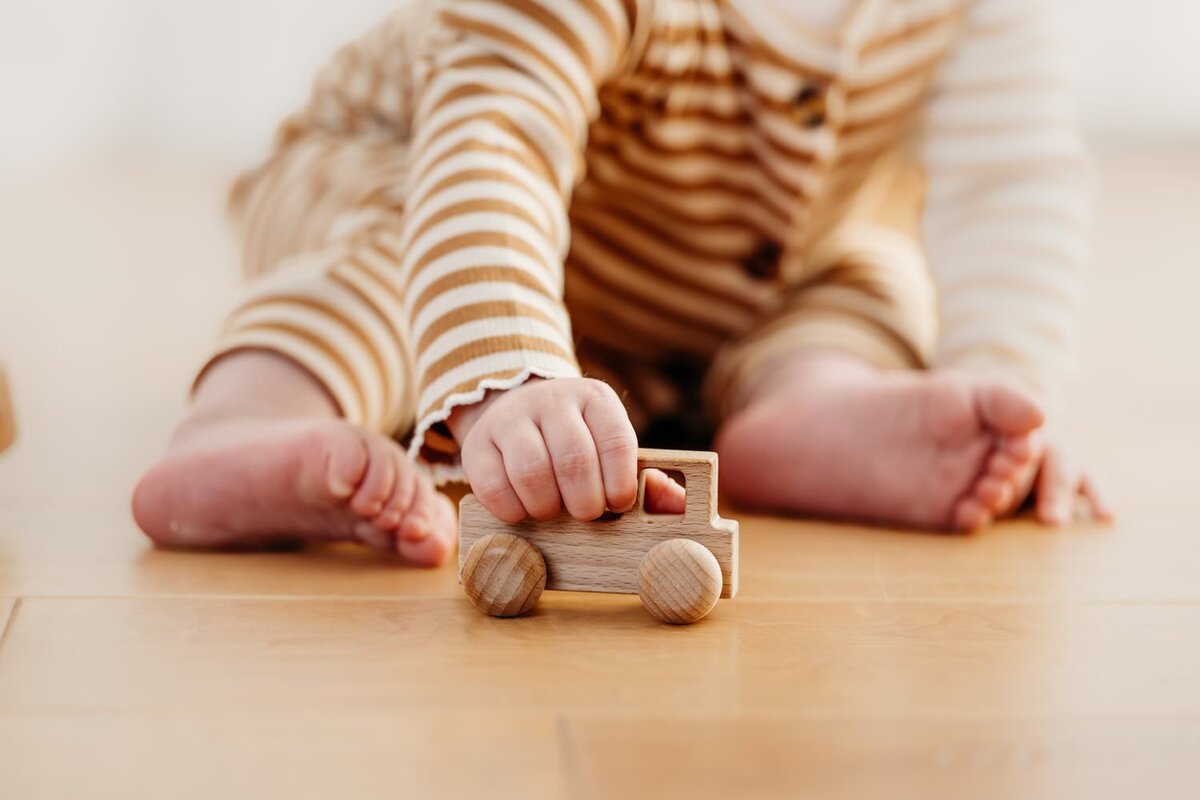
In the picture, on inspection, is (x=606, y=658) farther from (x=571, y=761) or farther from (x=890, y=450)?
(x=890, y=450)

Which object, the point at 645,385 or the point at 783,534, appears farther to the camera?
the point at 645,385

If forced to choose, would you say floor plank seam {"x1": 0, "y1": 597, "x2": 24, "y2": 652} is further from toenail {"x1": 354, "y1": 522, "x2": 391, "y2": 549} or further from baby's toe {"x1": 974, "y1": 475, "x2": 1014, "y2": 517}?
baby's toe {"x1": 974, "y1": 475, "x2": 1014, "y2": 517}

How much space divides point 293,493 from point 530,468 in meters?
0.18

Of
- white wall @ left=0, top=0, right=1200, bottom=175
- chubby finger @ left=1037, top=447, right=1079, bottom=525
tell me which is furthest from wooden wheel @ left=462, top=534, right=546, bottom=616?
white wall @ left=0, top=0, right=1200, bottom=175

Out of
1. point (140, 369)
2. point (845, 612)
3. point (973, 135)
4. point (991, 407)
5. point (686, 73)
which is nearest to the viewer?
point (845, 612)

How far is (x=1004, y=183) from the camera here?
109 centimetres

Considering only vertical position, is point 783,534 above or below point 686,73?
below

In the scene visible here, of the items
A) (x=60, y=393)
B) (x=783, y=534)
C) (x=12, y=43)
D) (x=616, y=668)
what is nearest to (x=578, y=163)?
(x=783, y=534)

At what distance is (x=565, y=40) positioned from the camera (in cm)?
84

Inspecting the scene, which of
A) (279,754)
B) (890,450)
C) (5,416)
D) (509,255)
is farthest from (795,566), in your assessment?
(5,416)

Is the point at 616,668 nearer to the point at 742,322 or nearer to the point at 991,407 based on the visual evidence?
the point at 991,407

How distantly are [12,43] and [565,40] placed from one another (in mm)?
1975

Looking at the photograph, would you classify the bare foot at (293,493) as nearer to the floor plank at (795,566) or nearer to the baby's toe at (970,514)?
the floor plank at (795,566)

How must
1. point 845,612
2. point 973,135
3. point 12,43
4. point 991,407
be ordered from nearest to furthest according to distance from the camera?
point 845,612, point 991,407, point 973,135, point 12,43
